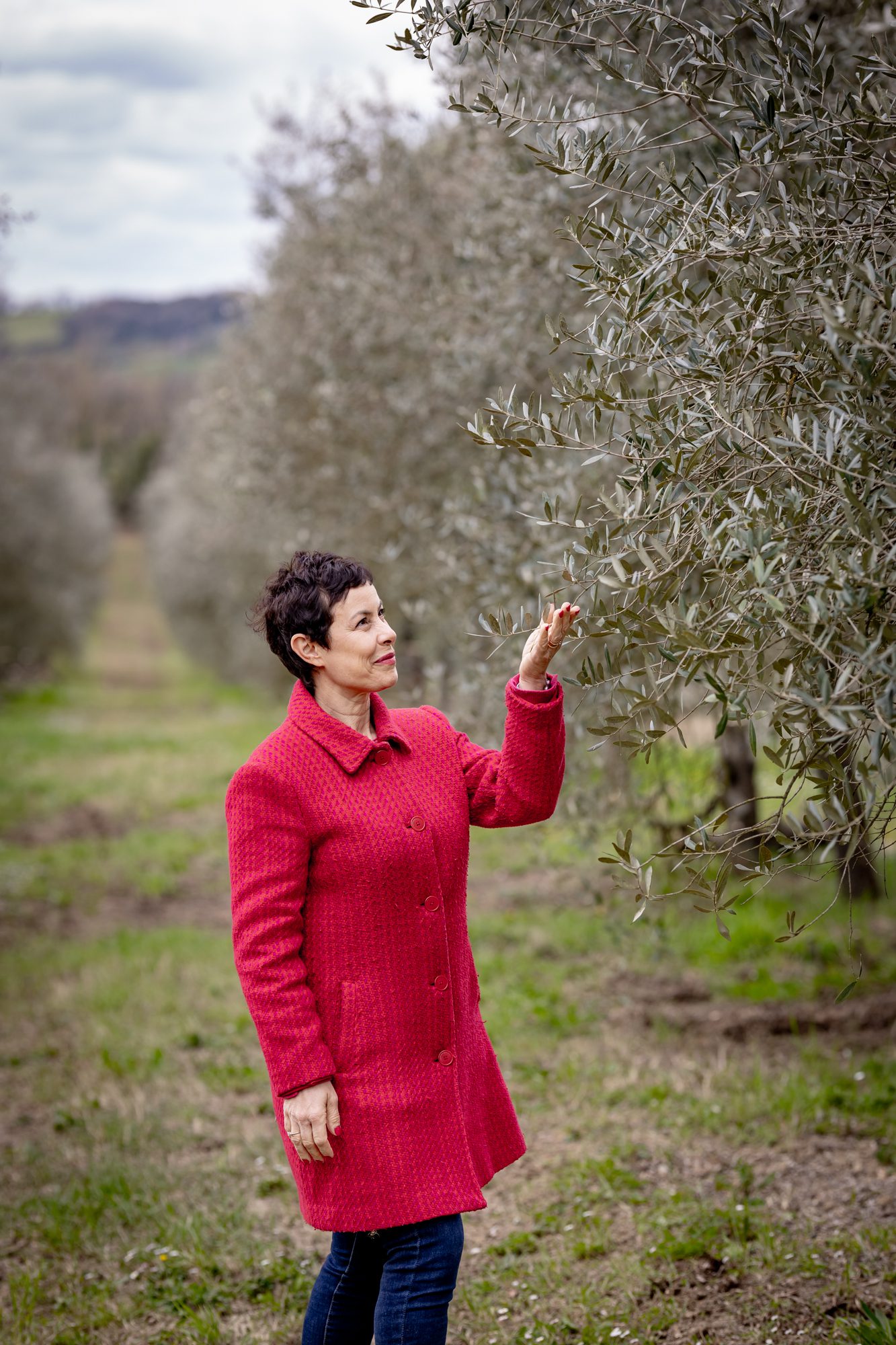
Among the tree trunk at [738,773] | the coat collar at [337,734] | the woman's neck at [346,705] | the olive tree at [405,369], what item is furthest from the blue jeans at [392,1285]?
the tree trunk at [738,773]

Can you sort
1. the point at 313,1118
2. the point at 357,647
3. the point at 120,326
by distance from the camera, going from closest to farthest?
the point at 313,1118 < the point at 357,647 < the point at 120,326

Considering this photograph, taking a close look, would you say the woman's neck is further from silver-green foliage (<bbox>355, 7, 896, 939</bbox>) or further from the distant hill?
the distant hill

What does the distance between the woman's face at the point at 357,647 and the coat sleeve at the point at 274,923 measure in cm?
33

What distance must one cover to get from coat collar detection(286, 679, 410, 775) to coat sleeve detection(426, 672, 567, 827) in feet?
0.84

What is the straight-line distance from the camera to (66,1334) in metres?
3.90

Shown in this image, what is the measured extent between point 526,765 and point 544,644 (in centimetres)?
35

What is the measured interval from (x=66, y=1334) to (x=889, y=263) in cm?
408

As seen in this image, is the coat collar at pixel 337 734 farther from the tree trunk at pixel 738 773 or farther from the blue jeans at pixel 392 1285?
the tree trunk at pixel 738 773

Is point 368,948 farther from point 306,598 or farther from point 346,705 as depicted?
point 306,598

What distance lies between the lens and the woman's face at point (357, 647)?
2.97 meters

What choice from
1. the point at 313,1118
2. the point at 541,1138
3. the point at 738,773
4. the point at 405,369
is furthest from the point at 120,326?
the point at 313,1118

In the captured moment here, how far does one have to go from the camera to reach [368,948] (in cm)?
284

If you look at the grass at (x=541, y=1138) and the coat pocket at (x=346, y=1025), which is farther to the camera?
the grass at (x=541, y=1138)

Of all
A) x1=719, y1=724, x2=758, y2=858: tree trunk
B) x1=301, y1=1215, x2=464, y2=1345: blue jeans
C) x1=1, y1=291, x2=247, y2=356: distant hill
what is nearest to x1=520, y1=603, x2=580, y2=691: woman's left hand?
x1=301, y1=1215, x2=464, y2=1345: blue jeans
